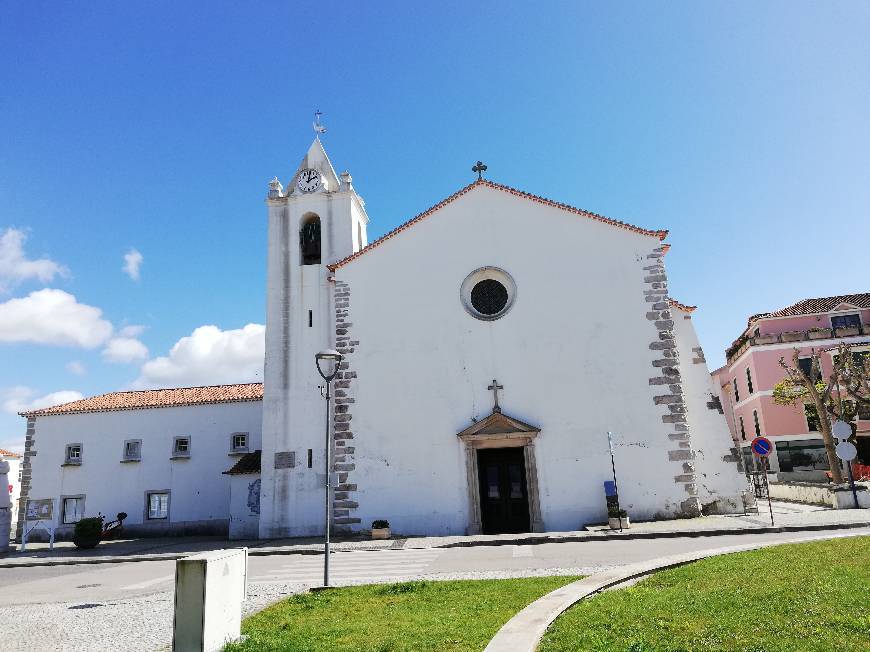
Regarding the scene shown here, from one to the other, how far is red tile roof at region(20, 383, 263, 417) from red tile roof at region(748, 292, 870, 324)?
30425 mm

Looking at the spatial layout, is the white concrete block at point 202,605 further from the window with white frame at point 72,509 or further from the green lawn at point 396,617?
the window with white frame at point 72,509

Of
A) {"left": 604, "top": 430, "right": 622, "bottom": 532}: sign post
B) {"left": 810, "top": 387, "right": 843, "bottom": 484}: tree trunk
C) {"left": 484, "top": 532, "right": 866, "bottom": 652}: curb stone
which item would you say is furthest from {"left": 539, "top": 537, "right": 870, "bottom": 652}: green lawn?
{"left": 810, "top": 387, "right": 843, "bottom": 484}: tree trunk

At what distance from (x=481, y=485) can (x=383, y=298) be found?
6.70 metres

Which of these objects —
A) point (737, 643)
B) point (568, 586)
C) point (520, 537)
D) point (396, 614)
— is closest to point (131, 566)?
point (520, 537)

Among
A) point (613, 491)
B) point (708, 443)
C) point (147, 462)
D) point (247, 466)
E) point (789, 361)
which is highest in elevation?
point (789, 361)

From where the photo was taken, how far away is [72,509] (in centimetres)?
2486

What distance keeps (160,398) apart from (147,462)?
3.00m

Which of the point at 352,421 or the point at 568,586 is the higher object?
the point at 352,421

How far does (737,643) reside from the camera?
455cm

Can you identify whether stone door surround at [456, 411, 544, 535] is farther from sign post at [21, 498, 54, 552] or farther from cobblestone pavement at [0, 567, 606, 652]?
sign post at [21, 498, 54, 552]

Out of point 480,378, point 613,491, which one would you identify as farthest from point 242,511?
point 613,491

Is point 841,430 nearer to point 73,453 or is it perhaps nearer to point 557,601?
point 557,601

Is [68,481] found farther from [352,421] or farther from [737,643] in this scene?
[737,643]

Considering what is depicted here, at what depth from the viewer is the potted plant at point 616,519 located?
15.5 metres
